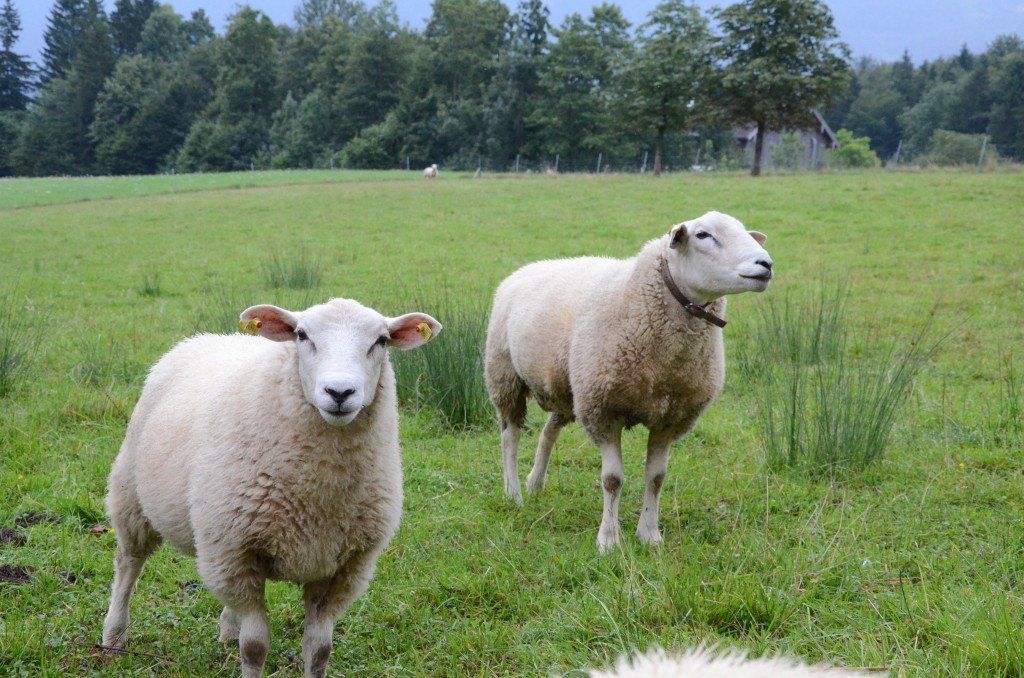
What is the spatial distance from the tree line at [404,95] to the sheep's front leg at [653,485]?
1458 inches

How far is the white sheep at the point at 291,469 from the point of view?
2.79 m

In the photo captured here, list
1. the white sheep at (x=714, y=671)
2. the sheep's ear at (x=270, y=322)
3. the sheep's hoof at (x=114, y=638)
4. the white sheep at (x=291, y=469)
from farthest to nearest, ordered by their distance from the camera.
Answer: the sheep's hoof at (x=114, y=638)
the sheep's ear at (x=270, y=322)
the white sheep at (x=291, y=469)
the white sheep at (x=714, y=671)

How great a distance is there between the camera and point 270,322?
298 centimetres

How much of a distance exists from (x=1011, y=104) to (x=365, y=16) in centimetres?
6227

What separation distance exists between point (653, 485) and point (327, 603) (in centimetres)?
207

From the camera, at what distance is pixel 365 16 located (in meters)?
88.8

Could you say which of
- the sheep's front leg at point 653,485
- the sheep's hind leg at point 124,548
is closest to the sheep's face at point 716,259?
the sheep's front leg at point 653,485

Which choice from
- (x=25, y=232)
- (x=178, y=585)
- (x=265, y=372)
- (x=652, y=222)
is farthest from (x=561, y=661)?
(x=25, y=232)

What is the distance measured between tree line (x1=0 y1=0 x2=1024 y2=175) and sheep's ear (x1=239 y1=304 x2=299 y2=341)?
38.6 meters

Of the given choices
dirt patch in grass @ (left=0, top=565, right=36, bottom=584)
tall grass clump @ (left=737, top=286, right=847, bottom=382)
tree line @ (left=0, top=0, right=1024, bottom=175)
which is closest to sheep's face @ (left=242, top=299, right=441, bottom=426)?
dirt patch in grass @ (left=0, top=565, right=36, bottom=584)

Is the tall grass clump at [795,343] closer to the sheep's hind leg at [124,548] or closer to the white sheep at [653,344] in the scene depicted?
the white sheep at [653,344]

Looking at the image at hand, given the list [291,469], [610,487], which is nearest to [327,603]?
[291,469]

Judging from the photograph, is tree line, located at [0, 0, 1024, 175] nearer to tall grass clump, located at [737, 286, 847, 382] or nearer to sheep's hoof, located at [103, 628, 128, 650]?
tall grass clump, located at [737, 286, 847, 382]

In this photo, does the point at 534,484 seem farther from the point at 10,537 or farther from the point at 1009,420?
the point at 1009,420
